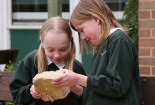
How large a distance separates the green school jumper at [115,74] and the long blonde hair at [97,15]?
2.1 inches

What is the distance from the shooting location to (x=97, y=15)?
2.77m

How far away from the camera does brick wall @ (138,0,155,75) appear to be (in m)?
4.32

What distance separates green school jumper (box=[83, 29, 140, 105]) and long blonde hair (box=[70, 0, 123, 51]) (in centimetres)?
5

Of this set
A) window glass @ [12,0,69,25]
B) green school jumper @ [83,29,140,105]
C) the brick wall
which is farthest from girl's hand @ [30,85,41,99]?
window glass @ [12,0,69,25]

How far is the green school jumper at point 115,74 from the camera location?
2.63 meters

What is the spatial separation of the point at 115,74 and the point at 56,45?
53 centimetres

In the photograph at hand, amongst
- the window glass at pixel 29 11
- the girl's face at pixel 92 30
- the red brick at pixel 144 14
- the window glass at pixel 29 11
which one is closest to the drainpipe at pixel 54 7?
the red brick at pixel 144 14

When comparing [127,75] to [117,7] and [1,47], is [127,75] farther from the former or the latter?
[1,47]

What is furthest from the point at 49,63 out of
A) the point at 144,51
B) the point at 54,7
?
the point at 144,51

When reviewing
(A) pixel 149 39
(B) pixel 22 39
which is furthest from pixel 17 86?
(B) pixel 22 39

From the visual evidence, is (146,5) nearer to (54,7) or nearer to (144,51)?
(144,51)

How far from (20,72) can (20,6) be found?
12.6ft

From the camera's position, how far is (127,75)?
265 centimetres

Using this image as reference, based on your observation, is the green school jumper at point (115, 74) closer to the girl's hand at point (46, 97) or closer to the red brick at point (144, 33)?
the girl's hand at point (46, 97)
